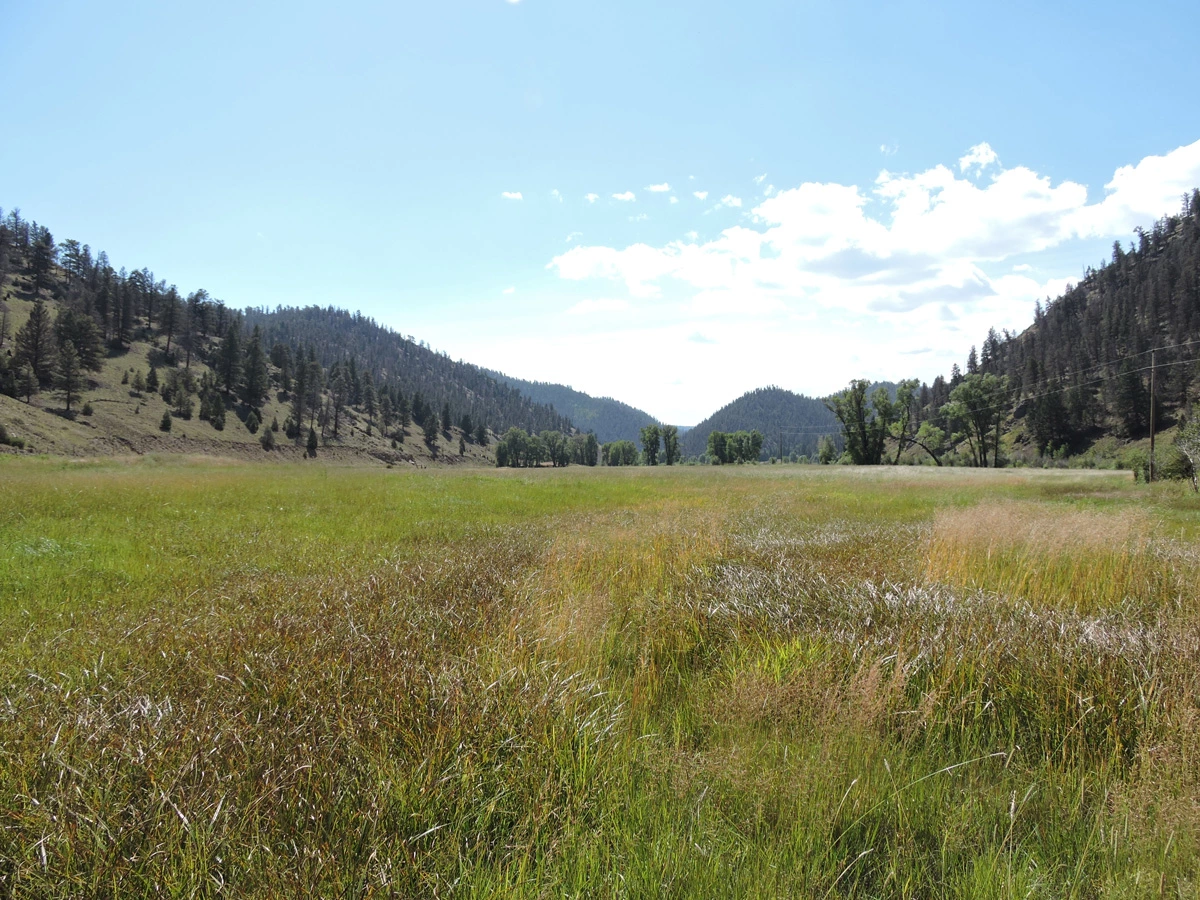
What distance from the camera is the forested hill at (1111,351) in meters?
106

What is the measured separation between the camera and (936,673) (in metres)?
4.55

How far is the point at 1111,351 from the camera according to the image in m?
127

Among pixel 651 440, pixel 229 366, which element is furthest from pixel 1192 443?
pixel 229 366

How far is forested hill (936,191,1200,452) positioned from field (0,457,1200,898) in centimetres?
9923

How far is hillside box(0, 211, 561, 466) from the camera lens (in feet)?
254

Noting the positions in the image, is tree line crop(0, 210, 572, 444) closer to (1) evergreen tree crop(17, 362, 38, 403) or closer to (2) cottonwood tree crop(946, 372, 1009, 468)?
(1) evergreen tree crop(17, 362, 38, 403)

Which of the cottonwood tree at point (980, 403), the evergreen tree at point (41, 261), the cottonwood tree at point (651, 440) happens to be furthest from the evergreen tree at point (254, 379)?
the cottonwood tree at point (980, 403)

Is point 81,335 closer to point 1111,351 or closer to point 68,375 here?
point 68,375

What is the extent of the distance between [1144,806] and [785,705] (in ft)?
6.17

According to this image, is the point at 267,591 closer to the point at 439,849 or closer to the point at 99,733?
the point at 99,733

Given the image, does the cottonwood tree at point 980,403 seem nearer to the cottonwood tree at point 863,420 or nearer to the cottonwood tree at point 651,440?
the cottonwood tree at point 863,420

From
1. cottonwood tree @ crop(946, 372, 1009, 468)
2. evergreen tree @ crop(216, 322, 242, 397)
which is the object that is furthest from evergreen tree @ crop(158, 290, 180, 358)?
cottonwood tree @ crop(946, 372, 1009, 468)

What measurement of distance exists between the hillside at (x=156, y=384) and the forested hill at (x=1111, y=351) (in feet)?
407

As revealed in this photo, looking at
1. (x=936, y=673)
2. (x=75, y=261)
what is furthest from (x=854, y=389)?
(x=75, y=261)
